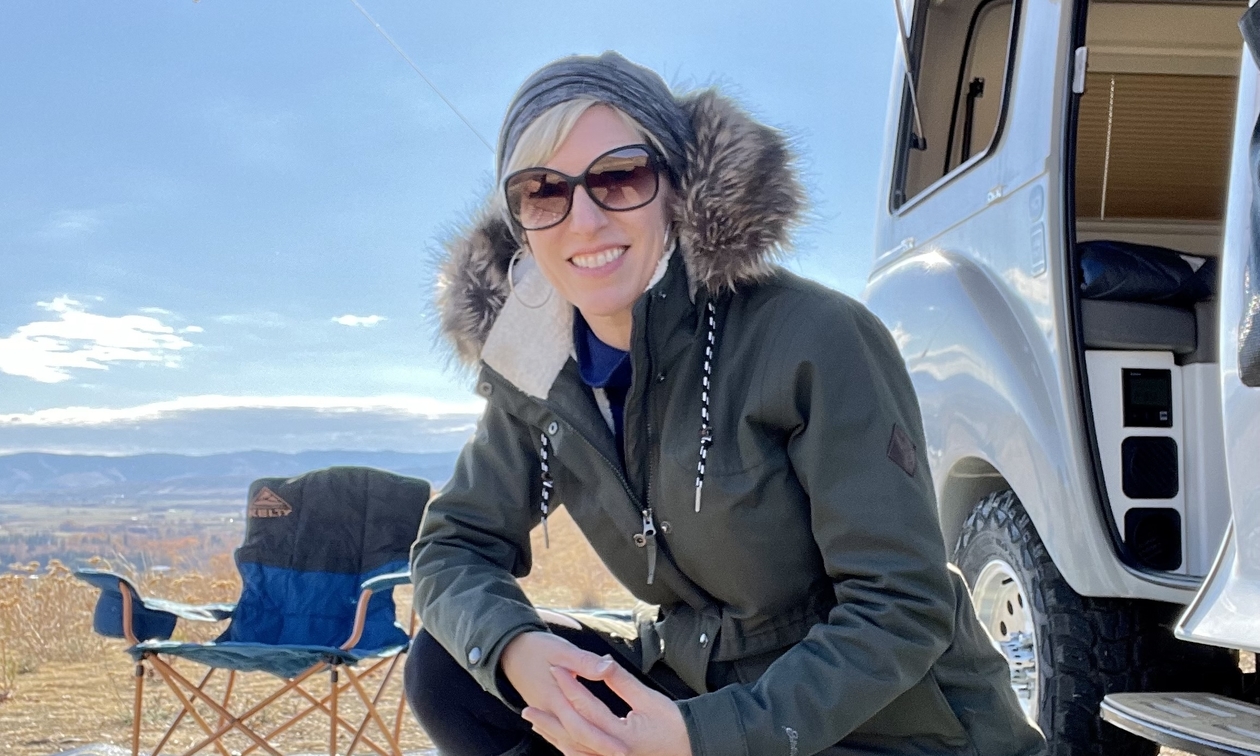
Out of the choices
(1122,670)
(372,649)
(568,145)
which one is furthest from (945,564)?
(372,649)

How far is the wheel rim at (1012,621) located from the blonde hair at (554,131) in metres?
1.46

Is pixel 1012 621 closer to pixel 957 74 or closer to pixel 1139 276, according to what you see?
pixel 1139 276

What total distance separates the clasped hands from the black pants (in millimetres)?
147

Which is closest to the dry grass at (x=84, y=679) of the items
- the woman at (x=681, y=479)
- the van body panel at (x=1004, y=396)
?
the van body panel at (x=1004, y=396)

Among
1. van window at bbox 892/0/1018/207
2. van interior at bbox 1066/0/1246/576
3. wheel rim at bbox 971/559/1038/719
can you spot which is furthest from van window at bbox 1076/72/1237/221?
wheel rim at bbox 971/559/1038/719

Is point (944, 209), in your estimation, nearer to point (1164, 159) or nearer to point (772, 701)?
point (1164, 159)

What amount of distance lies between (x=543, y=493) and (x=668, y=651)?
0.30 meters

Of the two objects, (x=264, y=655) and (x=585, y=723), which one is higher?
(x=585, y=723)

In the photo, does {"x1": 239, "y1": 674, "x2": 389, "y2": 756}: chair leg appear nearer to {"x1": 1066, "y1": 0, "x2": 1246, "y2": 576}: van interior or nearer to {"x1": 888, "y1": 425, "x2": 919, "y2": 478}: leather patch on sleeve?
{"x1": 1066, "y1": 0, "x2": 1246, "y2": 576}: van interior

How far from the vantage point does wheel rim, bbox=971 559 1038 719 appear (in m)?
2.66

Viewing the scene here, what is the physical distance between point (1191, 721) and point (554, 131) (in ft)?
4.50

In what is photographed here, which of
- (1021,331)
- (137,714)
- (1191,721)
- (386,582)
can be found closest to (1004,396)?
(1021,331)

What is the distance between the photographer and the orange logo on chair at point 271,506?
165 inches

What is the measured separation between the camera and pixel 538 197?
68.3 inches
